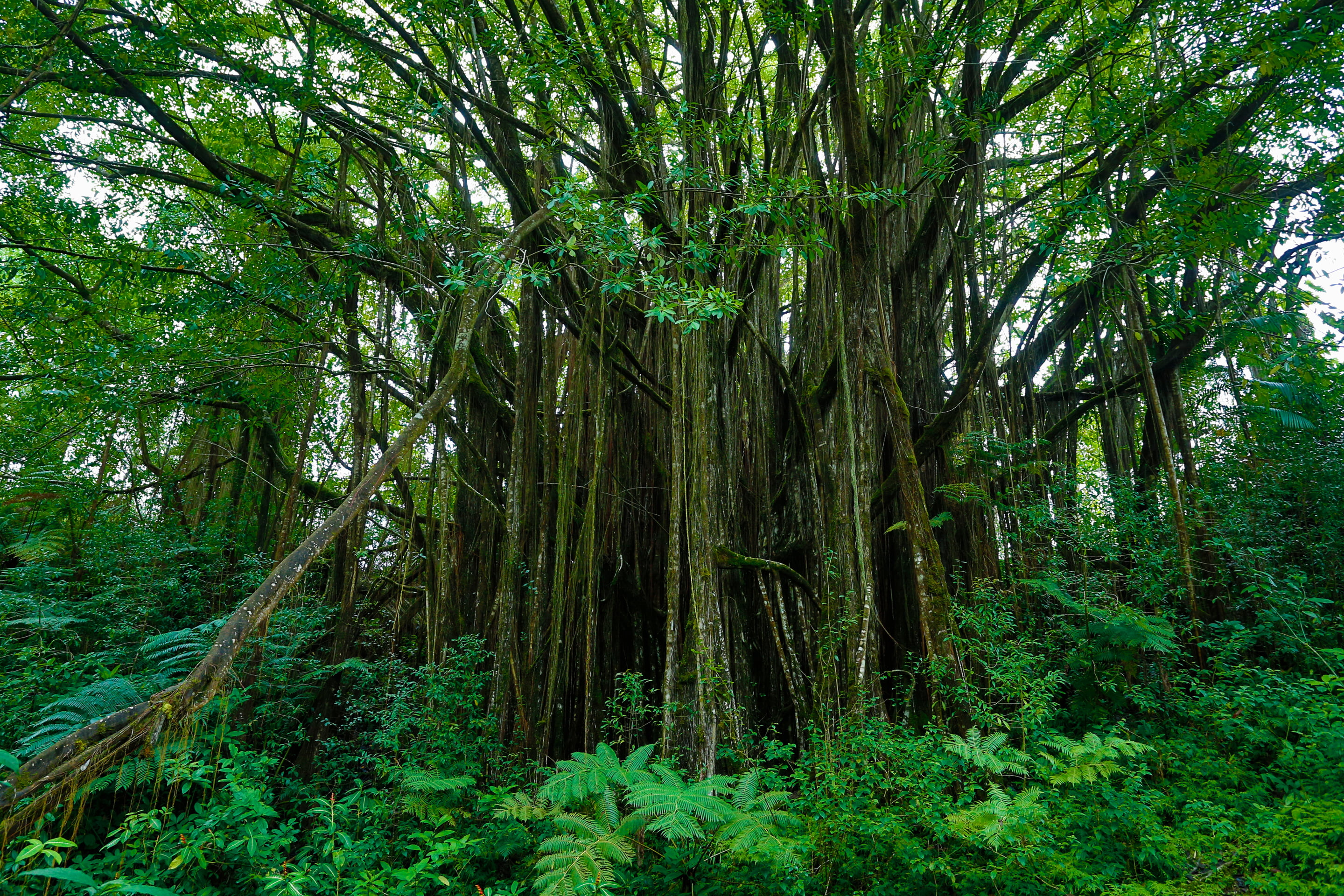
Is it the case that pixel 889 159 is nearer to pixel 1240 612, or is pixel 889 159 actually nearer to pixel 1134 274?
pixel 1134 274

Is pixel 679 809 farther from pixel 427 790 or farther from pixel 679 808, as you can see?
pixel 427 790

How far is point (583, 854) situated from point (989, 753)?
164cm

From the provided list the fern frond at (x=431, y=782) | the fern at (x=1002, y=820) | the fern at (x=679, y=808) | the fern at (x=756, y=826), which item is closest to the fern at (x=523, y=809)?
the fern frond at (x=431, y=782)

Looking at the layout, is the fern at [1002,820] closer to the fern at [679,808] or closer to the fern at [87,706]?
the fern at [679,808]

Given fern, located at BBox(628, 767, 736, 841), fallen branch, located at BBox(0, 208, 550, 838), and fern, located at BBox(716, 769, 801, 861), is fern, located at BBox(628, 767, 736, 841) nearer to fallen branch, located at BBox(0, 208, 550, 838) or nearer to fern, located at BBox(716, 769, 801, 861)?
fern, located at BBox(716, 769, 801, 861)

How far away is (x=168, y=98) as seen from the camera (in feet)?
17.0

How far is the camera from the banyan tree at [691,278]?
3854 mm

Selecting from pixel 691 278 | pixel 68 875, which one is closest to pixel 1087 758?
pixel 691 278

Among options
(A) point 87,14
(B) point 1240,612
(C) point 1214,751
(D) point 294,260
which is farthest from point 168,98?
(B) point 1240,612

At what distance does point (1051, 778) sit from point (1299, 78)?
13.7 ft

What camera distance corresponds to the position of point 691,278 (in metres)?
4.35

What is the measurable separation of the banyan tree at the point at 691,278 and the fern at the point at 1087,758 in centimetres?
54

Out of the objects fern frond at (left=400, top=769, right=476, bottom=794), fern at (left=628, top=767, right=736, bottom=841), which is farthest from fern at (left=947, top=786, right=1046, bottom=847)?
fern frond at (left=400, top=769, right=476, bottom=794)

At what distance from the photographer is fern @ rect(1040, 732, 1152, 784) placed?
265 centimetres
